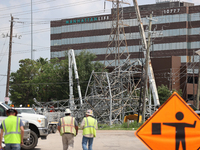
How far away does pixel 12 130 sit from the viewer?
854 centimetres

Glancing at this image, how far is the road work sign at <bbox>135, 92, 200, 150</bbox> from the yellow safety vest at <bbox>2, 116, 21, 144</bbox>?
11.8 feet

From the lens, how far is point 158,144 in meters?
6.12

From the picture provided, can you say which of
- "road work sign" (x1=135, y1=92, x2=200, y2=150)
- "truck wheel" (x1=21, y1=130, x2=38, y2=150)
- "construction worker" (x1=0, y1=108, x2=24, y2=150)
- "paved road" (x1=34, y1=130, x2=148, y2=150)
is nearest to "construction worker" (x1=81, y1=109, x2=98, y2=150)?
"construction worker" (x1=0, y1=108, x2=24, y2=150)

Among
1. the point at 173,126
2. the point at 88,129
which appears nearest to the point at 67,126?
the point at 88,129

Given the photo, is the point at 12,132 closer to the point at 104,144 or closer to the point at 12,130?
the point at 12,130

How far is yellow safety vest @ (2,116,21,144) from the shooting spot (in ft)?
27.8

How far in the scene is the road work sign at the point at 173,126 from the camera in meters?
6.14

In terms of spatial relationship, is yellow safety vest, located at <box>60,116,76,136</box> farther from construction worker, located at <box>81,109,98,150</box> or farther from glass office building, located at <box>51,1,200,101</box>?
glass office building, located at <box>51,1,200,101</box>

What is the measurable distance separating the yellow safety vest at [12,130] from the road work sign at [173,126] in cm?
361

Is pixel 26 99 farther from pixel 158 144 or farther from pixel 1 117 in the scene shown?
pixel 158 144

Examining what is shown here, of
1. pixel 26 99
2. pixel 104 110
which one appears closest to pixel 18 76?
pixel 26 99

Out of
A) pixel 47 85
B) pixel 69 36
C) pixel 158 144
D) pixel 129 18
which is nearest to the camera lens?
pixel 158 144

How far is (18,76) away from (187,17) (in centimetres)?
3666

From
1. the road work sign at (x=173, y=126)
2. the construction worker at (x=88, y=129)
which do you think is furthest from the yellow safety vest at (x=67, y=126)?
the road work sign at (x=173, y=126)
